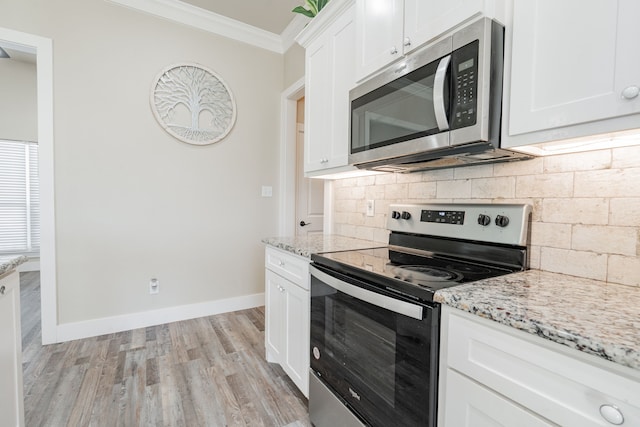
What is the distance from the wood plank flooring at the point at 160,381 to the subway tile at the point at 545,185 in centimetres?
153

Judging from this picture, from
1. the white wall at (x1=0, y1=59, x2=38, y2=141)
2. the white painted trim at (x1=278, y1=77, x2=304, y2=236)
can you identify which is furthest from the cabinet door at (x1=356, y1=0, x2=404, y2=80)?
the white wall at (x1=0, y1=59, x2=38, y2=141)

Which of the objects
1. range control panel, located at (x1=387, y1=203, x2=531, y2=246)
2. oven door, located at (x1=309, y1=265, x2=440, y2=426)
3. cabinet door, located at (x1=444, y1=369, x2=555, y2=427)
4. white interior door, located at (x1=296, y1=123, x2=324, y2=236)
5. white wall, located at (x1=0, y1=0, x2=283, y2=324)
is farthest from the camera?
white interior door, located at (x1=296, y1=123, x2=324, y2=236)

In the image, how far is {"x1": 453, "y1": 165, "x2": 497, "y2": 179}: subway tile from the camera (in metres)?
1.31

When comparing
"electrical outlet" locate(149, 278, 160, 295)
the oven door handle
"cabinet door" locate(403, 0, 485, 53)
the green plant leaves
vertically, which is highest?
the green plant leaves

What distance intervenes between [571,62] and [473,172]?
0.59 meters

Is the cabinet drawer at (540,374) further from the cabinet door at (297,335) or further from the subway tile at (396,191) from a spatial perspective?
the subway tile at (396,191)

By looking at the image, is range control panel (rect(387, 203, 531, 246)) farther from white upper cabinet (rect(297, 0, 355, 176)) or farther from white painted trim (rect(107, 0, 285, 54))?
white painted trim (rect(107, 0, 285, 54))

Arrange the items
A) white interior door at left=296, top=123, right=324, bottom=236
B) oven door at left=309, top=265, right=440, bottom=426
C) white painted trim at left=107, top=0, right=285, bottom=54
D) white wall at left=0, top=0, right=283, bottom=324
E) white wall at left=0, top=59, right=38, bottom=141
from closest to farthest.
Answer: oven door at left=309, top=265, right=440, bottom=426 → white wall at left=0, top=0, right=283, bottom=324 → white painted trim at left=107, top=0, right=285, bottom=54 → white interior door at left=296, top=123, right=324, bottom=236 → white wall at left=0, top=59, right=38, bottom=141

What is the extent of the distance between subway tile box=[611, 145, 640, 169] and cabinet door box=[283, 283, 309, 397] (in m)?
1.32

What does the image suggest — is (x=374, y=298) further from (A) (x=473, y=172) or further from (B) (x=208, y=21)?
(B) (x=208, y=21)

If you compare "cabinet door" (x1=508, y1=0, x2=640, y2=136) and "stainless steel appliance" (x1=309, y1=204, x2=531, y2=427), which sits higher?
"cabinet door" (x1=508, y1=0, x2=640, y2=136)

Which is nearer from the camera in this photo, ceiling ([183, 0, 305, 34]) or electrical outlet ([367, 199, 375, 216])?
electrical outlet ([367, 199, 375, 216])

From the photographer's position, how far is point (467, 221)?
51.3 inches

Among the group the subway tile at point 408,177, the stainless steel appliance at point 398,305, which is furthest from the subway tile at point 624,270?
the subway tile at point 408,177
